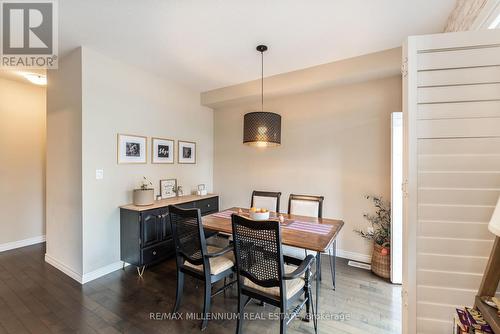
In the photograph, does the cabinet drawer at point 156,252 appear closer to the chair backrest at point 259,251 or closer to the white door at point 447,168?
the chair backrest at point 259,251

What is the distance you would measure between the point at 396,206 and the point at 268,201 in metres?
1.56

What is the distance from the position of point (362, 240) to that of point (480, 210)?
90.7 inches

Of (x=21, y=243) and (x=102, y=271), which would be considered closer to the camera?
(x=102, y=271)

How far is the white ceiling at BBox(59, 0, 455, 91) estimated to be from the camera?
1.91 meters

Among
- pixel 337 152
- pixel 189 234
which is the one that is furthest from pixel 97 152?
pixel 337 152

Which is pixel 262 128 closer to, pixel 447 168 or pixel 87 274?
pixel 447 168

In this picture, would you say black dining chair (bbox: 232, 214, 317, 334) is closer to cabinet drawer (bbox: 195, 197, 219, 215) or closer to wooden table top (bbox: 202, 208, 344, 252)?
wooden table top (bbox: 202, 208, 344, 252)

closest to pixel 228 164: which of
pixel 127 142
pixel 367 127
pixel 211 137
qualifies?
pixel 211 137

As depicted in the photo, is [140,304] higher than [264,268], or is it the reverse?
[264,268]

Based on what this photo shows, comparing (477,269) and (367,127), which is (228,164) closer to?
(367,127)

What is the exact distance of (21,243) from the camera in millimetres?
3643

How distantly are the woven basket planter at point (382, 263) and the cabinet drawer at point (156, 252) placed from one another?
107 inches

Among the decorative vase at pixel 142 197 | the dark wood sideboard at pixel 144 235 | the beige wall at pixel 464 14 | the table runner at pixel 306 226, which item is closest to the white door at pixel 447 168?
the beige wall at pixel 464 14

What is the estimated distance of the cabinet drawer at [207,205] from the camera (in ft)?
11.9
